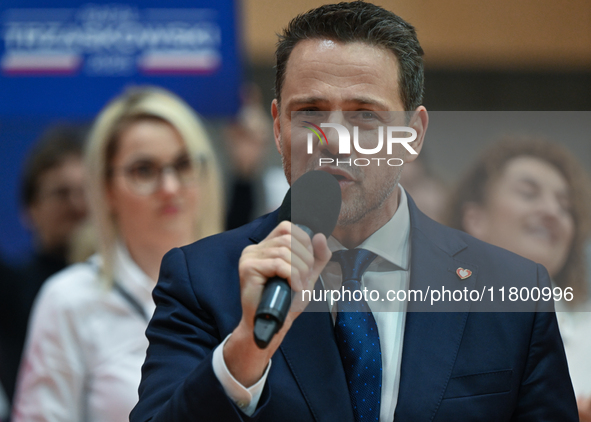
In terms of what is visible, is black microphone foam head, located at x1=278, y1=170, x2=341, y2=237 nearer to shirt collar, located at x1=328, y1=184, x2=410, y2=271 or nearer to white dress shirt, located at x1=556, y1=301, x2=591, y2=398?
shirt collar, located at x1=328, y1=184, x2=410, y2=271

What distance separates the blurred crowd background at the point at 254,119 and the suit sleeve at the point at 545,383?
173 millimetres

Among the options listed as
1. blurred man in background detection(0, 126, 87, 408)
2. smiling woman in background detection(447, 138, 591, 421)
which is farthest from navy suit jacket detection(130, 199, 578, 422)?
blurred man in background detection(0, 126, 87, 408)

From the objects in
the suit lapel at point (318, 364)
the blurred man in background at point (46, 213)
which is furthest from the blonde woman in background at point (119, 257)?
the suit lapel at point (318, 364)

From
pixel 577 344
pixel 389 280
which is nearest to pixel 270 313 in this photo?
pixel 389 280

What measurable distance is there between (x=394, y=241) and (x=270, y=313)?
454 mm

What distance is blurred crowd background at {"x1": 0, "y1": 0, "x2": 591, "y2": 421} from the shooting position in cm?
153

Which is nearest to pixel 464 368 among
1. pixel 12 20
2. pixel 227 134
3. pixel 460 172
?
pixel 460 172

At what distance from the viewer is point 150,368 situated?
1.21 metres

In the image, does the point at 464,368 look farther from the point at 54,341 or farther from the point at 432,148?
the point at 54,341

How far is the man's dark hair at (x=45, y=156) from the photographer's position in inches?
130

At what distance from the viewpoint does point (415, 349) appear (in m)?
1.22

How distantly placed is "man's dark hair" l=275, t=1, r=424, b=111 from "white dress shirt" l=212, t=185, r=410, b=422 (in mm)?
224

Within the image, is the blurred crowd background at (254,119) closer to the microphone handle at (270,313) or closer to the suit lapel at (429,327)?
the suit lapel at (429,327)

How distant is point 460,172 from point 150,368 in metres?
0.87
